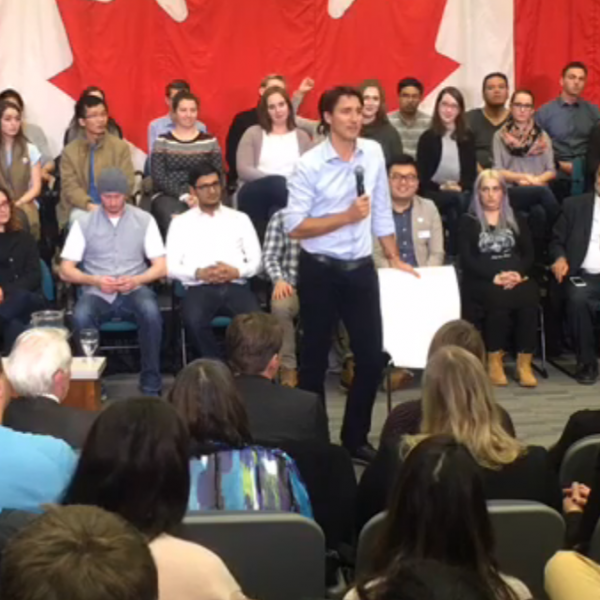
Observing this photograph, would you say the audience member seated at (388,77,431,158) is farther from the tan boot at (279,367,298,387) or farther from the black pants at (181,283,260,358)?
the tan boot at (279,367,298,387)

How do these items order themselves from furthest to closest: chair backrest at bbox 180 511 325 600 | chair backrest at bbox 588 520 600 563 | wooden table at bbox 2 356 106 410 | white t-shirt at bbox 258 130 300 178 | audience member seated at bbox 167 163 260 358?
white t-shirt at bbox 258 130 300 178, audience member seated at bbox 167 163 260 358, wooden table at bbox 2 356 106 410, chair backrest at bbox 588 520 600 563, chair backrest at bbox 180 511 325 600

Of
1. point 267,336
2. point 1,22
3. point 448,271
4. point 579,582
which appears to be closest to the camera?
point 579,582

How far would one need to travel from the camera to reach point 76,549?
115 centimetres

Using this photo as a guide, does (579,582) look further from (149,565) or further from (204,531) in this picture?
(149,565)

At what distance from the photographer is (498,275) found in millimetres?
5691

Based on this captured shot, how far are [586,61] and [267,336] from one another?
5.15 meters

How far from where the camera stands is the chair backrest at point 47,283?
5738 millimetres

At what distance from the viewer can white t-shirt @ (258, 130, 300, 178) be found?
20.8ft

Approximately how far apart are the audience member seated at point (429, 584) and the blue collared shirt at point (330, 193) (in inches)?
95.8

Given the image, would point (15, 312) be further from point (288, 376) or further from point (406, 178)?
point (406, 178)

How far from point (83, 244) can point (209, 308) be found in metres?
0.79

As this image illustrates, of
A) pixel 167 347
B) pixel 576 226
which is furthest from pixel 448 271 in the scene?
pixel 167 347

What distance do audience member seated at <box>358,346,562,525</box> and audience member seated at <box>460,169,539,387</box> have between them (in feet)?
9.64

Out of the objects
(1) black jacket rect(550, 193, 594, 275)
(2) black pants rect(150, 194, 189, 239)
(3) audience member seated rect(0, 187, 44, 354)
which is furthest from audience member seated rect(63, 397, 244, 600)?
(1) black jacket rect(550, 193, 594, 275)
